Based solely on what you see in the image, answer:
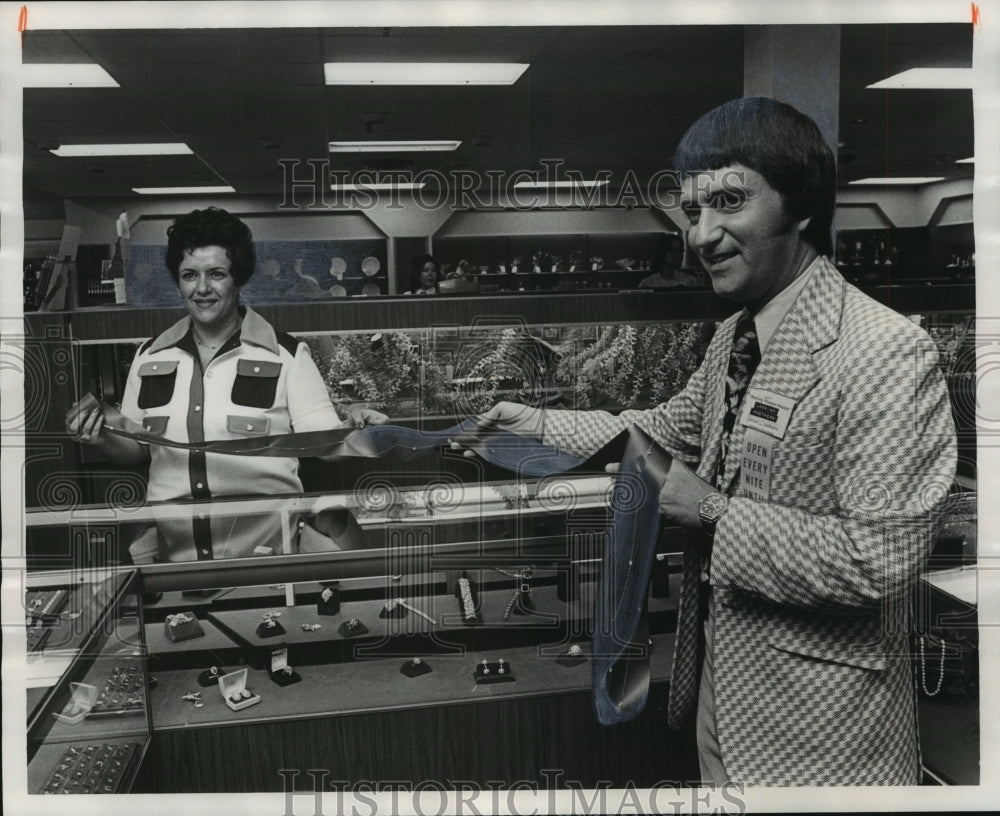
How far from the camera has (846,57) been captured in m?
2.66

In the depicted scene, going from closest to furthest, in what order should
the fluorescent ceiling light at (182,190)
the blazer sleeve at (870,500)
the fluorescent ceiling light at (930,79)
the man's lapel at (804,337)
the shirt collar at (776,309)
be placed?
1. the blazer sleeve at (870,500)
2. the man's lapel at (804,337)
3. the shirt collar at (776,309)
4. the fluorescent ceiling light at (182,190)
5. the fluorescent ceiling light at (930,79)

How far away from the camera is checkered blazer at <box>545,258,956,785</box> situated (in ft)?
6.75

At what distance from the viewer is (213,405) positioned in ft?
8.80

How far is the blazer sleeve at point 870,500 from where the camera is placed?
204 centimetres

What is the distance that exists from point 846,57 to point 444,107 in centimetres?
114

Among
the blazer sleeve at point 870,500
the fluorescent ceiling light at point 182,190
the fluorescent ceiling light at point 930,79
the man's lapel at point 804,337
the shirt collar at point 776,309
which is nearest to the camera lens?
the blazer sleeve at point 870,500

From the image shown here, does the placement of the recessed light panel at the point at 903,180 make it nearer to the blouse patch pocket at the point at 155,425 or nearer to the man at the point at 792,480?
the man at the point at 792,480

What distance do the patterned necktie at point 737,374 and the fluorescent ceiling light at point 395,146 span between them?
3.11 ft

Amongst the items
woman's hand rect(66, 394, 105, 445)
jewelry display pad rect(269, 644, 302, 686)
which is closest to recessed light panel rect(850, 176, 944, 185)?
jewelry display pad rect(269, 644, 302, 686)

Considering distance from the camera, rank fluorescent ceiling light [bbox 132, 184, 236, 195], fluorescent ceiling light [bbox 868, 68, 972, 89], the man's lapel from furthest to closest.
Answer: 1. fluorescent ceiling light [bbox 868, 68, 972, 89]
2. fluorescent ceiling light [bbox 132, 184, 236, 195]
3. the man's lapel

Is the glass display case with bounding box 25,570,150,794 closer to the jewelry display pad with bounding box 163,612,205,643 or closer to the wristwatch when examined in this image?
the jewelry display pad with bounding box 163,612,205,643

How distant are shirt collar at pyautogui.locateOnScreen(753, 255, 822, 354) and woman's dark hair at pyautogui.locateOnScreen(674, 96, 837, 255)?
11 cm

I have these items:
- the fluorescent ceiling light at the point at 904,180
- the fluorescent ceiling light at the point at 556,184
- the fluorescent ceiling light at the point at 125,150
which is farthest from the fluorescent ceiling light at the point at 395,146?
the fluorescent ceiling light at the point at 904,180

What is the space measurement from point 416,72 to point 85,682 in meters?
1.92
